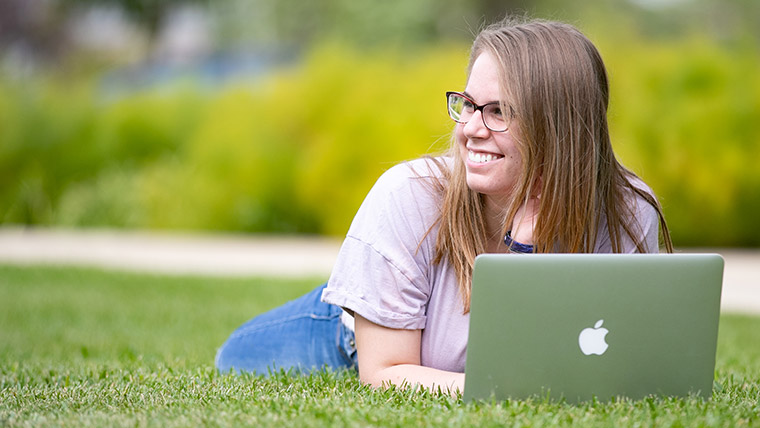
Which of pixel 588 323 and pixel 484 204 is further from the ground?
pixel 484 204

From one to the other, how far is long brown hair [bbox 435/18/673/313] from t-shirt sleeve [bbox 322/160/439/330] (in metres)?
0.09

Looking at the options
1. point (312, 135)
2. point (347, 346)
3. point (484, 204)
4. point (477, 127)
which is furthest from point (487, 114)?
point (312, 135)

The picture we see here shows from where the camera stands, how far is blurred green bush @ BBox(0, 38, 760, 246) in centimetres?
916

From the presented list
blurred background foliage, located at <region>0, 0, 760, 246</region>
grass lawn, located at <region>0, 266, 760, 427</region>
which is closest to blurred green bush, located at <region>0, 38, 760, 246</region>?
blurred background foliage, located at <region>0, 0, 760, 246</region>

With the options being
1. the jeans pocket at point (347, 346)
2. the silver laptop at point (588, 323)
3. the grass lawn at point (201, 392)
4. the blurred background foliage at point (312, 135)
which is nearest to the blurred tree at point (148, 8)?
the blurred background foliage at point (312, 135)

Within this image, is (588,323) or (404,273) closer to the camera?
(588,323)

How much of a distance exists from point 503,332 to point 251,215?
8.72m

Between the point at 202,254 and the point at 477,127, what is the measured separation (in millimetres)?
6827

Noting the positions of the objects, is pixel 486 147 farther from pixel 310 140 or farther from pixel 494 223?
pixel 310 140

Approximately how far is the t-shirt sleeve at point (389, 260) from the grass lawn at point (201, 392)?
0.27 meters

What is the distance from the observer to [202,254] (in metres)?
9.24

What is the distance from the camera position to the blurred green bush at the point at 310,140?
916cm

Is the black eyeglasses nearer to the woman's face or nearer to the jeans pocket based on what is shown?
the woman's face

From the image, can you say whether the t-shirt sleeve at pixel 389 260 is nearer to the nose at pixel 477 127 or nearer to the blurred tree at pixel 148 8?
the nose at pixel 477 127
